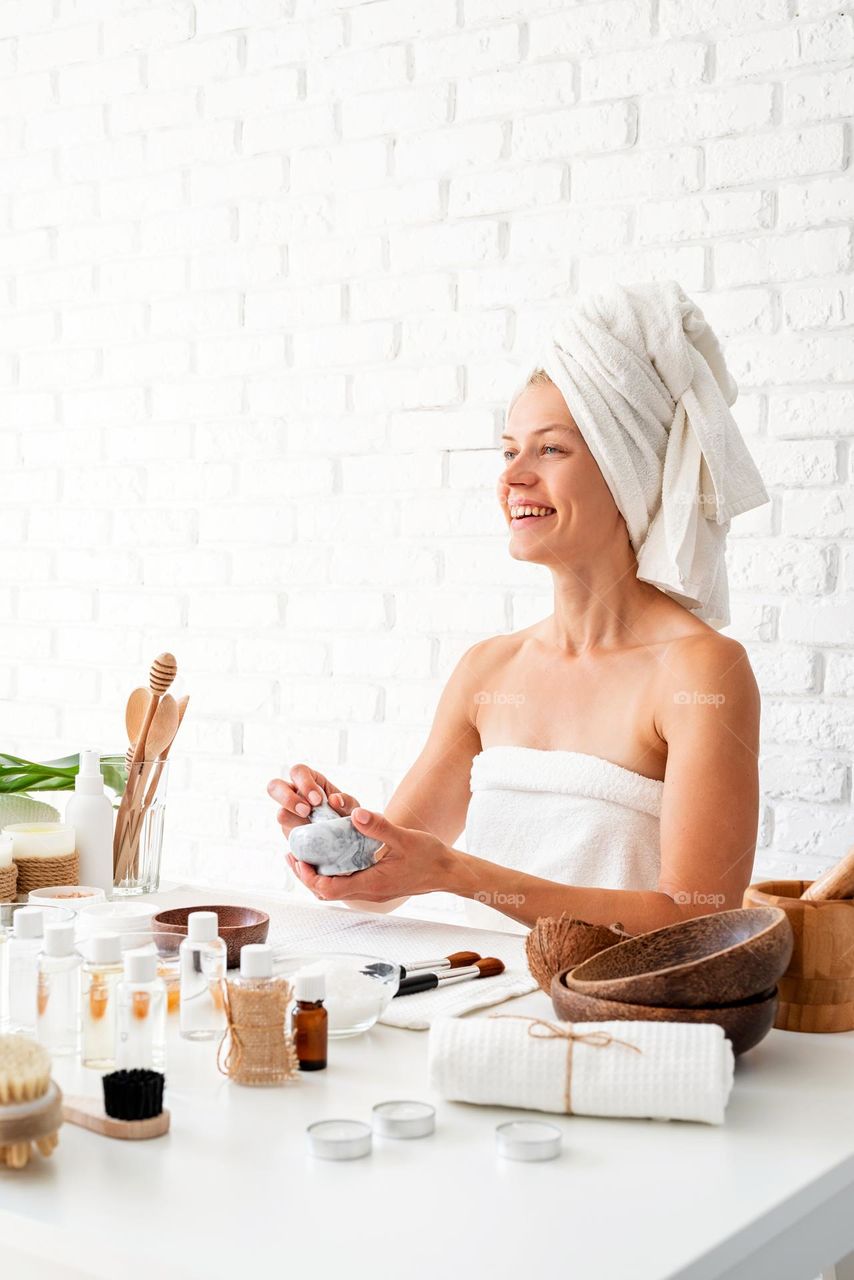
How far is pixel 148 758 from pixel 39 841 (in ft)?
0.62

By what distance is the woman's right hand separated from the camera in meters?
1.52

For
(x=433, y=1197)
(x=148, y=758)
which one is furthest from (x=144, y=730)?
(x=433, y=1197)

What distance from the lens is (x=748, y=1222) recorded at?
2.81 ft

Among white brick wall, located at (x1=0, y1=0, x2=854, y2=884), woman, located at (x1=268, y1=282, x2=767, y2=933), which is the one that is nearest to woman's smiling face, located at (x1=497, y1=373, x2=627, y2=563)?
woman, located at (x1=268, y1=282, x2=767, y2=933)

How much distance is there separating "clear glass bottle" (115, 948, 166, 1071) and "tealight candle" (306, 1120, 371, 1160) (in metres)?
0.15

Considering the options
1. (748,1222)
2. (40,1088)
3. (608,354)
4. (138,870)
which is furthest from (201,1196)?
(608,354)

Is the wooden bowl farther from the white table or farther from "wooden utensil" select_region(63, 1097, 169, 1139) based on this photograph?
"wooden utensil" select_region(63, 1097, 169, 1139)

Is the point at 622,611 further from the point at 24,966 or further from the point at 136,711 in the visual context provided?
the point at 24,966

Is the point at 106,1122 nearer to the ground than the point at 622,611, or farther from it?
nearer to the ground

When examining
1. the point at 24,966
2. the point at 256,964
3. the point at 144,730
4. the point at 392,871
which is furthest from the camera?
the point at 144,730

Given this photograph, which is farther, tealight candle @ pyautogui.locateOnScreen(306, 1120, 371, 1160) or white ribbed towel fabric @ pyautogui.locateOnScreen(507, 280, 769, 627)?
white ribbed towel fabric @ pyautogui.locateOnScreen(507, 280, 769, 627)

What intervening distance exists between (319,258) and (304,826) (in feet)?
5.18

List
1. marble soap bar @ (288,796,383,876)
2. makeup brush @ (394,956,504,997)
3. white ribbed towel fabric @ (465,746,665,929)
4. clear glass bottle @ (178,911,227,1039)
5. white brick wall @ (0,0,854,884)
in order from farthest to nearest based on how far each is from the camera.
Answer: white brick wall @ (0,0,854,884), white ribbed towel fabric @ (465,746,665,929), marble soap bar @ (288,796,383,876), makeup brush @ (394,956,504,997), clear glass bottle @ (178,911,227,1039)

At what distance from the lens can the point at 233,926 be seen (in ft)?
4.73
